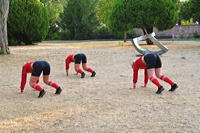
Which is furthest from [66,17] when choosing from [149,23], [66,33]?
[149,23]

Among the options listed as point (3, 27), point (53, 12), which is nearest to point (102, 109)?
point (3, 27)

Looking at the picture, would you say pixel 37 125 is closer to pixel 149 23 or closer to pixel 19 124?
pixel 19 124

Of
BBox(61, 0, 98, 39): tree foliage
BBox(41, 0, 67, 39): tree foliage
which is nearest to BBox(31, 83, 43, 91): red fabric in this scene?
BBox(41, 0, 67, 39): tree foliage

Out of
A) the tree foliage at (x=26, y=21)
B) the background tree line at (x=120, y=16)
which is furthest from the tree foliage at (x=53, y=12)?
the tree foliage at (x=26, y=21)

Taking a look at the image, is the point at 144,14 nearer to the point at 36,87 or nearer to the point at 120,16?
the point at 120,16

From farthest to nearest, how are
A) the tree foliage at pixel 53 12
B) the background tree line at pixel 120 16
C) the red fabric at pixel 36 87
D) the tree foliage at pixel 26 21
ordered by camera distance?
the tree foliage at pixel 53 12 < the tree foliage at pixel 26 21 < the background tree line at pixel 120 16 < the red fabric at pixel 36 87

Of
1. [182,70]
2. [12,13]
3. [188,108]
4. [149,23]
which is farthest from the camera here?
[12,13]

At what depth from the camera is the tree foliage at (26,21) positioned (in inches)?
1171

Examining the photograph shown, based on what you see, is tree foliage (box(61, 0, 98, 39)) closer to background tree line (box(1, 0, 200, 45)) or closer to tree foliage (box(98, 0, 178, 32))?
background tree line (box(1, 0, 200, 45))

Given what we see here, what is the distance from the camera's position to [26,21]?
1175 inches

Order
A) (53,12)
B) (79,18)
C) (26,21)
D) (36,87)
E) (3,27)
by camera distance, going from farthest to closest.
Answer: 1. (79,18)
2. (53,12)
3. (26,21)
4. (3,27)
5. (36,87)

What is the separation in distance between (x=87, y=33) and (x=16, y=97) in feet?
142

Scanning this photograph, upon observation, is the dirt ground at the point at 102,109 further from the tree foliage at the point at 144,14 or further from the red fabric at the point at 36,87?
the tree foliage at the point at 144,14

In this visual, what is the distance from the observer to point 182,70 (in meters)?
10.8
